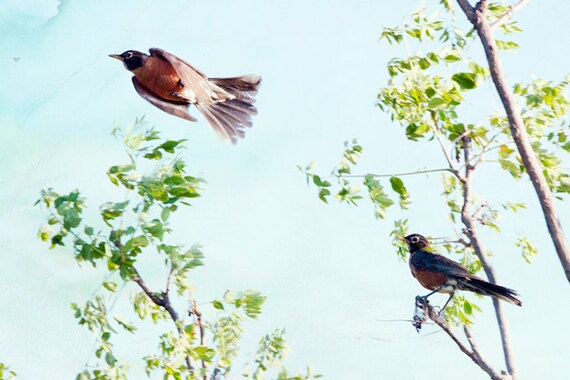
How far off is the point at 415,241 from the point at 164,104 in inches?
46.6

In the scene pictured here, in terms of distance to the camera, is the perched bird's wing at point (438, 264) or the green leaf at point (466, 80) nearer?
the green leaf at point (466, 80)

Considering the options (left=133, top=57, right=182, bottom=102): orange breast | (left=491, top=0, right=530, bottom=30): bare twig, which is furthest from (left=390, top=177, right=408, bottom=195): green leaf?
(left=133, top=57, right=182, bottom=102): orange breast

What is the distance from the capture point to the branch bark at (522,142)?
2561 millimetres

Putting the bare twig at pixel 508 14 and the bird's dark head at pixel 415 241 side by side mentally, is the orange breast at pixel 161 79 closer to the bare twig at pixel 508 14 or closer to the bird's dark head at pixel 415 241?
the bird's dark head at pixel 415 241

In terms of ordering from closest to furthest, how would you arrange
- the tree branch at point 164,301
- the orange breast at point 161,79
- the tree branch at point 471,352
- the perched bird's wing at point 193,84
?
the tree branch at point 471,352 → the tree branch at point 164,301 → the perched bird's wing at point 193,84 → the orange breast at point 161,79

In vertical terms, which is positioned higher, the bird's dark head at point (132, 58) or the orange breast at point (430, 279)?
the bird's dark head at point (132, 58)

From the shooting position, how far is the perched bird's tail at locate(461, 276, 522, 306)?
9.18 feet

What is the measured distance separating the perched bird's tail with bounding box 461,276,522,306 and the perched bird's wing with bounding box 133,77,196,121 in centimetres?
125

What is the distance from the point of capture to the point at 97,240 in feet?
9.44

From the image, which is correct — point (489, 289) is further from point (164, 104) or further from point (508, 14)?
point (164, 104)

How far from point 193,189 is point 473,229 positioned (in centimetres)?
104

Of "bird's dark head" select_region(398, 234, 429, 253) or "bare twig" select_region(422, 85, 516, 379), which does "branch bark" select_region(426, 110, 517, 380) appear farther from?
"bird's dark head" select_region(398, 234, 429, 253)

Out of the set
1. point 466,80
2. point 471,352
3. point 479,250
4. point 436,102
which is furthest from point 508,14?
point 471,352

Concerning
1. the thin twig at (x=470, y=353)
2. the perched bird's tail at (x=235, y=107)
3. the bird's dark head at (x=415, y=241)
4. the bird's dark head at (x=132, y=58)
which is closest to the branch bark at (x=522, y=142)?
the thin twig at (x=470, y=353)
